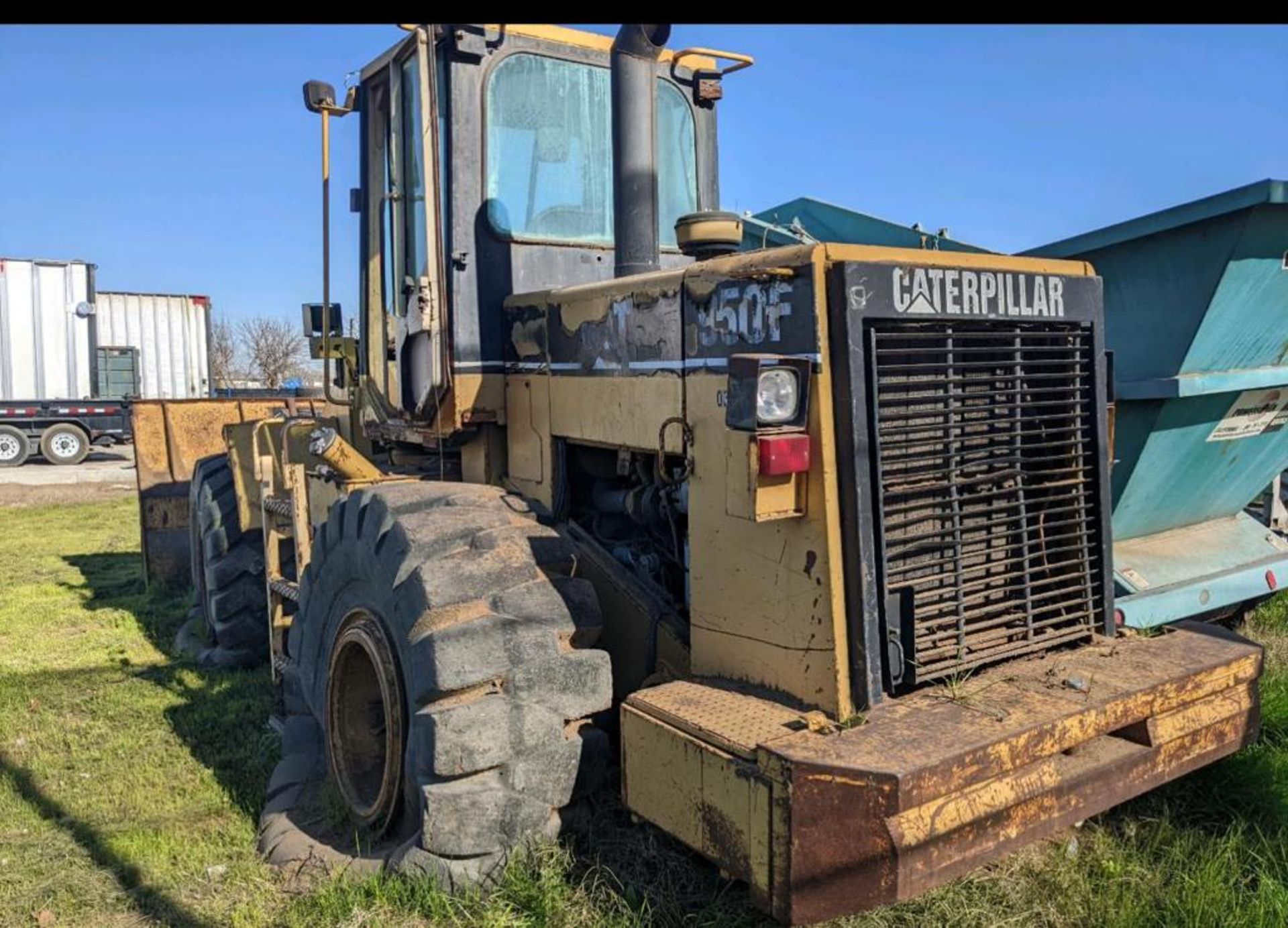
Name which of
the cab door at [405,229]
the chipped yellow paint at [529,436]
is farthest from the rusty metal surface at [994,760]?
the cab door at [405,229]

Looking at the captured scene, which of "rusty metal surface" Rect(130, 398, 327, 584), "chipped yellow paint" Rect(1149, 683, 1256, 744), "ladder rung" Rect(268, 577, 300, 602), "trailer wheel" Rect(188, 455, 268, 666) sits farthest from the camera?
"rusty metal surface" Rect(130, 398, 327, 584)

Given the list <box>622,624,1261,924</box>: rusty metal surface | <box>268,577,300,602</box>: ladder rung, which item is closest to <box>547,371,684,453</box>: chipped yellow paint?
<box>622,624,1261,924</box>: rusty metal surface

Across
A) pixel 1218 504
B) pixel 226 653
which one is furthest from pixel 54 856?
pixel 1218 504

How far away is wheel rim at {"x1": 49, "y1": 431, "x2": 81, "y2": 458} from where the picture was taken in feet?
75.4

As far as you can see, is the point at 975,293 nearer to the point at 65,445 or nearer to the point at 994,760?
the point at 994,760

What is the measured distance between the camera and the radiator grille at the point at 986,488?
119 inches

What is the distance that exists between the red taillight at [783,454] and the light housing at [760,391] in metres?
0.04

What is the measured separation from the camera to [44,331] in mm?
23141

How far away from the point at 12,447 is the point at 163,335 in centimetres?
449

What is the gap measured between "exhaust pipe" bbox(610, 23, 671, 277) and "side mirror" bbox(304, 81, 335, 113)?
66.7 inches

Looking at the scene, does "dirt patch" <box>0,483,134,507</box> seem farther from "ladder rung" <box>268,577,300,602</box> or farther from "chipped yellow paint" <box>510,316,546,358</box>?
"chipped yellow paint" <box>510,316,546,358</box>

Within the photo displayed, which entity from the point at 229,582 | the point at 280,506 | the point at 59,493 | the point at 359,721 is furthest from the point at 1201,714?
the point at 59,493

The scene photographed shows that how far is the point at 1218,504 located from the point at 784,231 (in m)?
3.00

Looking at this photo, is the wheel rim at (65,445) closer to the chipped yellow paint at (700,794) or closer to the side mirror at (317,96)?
the side mirror at (317,96)
